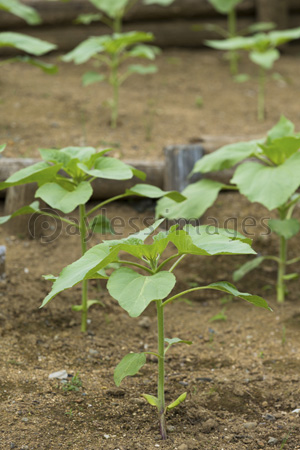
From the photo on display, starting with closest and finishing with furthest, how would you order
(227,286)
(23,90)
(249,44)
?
(227,286)
(249,44)
(23,90)

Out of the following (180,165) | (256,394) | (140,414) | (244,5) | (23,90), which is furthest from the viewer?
(244,5)

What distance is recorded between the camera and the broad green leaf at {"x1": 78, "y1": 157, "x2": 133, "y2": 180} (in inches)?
98.6

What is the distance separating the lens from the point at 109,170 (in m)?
2.62

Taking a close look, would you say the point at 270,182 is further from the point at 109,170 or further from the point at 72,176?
the point at 72,176

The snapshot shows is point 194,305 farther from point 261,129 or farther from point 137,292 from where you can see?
point 261,129

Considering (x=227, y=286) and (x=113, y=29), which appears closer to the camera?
(x=227, y=286)

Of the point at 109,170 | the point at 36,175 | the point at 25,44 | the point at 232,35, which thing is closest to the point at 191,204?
the point at 109,170

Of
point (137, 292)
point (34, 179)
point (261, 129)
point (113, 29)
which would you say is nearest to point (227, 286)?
point (137, 292)

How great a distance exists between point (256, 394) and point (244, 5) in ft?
15.7

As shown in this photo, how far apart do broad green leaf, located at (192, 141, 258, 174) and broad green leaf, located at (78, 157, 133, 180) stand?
601 millimetres

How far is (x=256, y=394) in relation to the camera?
2492mm

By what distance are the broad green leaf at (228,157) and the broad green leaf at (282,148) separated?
0.27 ft

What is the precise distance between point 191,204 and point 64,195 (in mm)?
840

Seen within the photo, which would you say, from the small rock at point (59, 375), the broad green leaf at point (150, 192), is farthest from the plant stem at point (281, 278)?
the small rock at point (59, 375)
